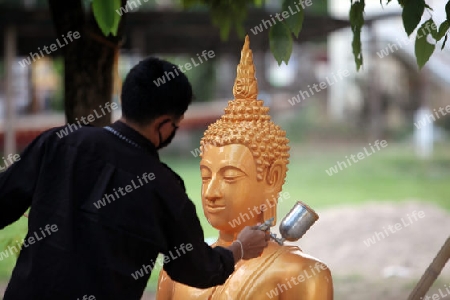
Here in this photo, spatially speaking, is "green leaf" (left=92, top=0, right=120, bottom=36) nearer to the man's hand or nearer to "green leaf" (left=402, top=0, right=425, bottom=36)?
the man's hand

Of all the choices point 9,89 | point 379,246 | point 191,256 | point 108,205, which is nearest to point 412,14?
point 191,256

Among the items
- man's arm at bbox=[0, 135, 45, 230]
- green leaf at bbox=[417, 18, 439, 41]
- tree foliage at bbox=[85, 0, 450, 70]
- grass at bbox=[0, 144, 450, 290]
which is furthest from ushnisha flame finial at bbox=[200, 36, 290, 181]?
grass at bbox=[0, 144, 450, 290]

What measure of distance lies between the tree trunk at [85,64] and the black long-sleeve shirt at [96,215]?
1934 millimetres

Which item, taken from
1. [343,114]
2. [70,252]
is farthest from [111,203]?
[343,114]

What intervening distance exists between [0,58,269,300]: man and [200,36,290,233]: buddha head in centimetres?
84

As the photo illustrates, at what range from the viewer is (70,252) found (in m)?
2.15

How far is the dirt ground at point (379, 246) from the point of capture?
6.55m

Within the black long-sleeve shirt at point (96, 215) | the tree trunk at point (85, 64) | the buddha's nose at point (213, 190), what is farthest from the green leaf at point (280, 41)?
the tree trunk at point (85, 64)

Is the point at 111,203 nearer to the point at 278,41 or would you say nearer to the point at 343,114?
the point at 278,41

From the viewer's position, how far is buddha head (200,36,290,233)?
3115mm

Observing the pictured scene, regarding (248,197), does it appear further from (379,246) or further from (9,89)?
(9,89)

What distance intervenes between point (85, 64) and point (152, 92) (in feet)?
6.85

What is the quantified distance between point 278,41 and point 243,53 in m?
0.34

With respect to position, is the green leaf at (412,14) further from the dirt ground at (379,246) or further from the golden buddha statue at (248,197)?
the dirt ground at (379,246)
